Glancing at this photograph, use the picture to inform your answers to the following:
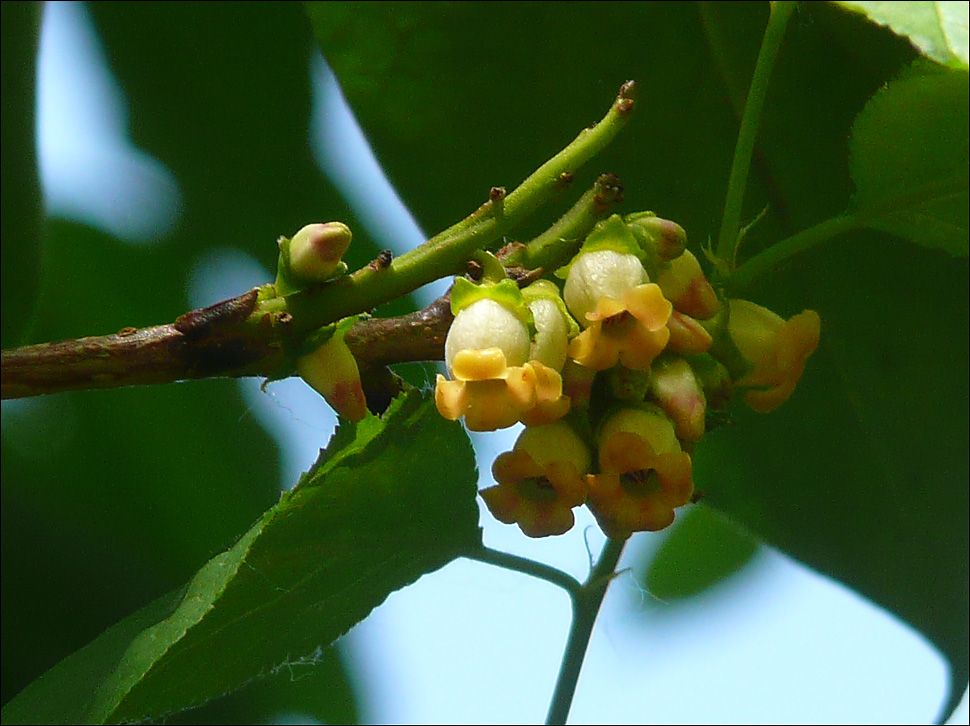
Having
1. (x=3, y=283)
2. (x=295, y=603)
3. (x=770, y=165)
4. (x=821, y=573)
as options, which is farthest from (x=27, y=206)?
(x=821, y=573)

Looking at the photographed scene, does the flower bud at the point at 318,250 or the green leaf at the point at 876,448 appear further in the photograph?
the green leaf at the point at 876,448

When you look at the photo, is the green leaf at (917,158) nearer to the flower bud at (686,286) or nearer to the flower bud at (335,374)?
the flower bud at (686,286)

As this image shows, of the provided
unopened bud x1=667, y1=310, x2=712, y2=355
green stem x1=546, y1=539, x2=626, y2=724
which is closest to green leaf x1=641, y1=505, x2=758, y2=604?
green stem x1=546, y1=539, x2=626, y2=724

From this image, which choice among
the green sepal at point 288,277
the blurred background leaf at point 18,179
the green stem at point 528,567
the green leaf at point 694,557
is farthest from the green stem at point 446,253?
the green leaf at point 694,557

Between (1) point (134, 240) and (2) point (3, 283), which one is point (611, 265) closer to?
(2) point (3, 283)

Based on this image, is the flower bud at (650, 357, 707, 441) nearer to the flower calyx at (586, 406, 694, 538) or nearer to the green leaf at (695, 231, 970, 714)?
the flower calyx at (586, 406, 694, 538)

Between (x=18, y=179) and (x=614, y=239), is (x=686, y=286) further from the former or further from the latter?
(x=18, y=179)

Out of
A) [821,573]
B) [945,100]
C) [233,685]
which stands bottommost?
[821,573]
